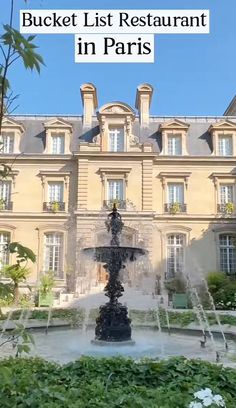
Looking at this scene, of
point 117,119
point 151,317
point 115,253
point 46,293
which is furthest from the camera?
point 117,119

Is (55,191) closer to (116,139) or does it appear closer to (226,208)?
(116,139)

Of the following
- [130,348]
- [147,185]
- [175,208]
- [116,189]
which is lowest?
[130,348]

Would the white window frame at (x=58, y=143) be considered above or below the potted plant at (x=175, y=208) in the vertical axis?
above

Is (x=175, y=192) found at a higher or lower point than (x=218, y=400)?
higher

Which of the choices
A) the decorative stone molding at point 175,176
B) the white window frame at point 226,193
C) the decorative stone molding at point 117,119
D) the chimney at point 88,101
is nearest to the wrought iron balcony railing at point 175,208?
the decorative stone molding at point 175,176

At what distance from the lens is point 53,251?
80.8ft

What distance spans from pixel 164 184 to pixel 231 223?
13.9 ft

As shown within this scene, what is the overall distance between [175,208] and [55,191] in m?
6.74

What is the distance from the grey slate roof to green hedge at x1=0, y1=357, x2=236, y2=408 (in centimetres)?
2183

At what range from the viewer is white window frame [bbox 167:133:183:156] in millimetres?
26047

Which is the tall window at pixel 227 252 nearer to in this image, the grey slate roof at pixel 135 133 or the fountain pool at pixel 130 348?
the grey slate roof at pixel 135 133

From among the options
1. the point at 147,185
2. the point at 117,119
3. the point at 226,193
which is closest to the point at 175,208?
the point at 147,185

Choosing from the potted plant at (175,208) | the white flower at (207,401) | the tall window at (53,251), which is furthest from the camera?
the potted plant at (175,208)

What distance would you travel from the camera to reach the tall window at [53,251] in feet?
80.1
